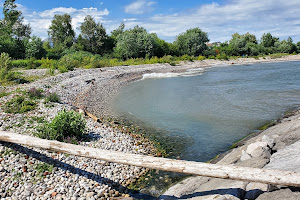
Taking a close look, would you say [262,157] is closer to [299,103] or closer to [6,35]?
[299,103]

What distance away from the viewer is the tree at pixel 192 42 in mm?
72312

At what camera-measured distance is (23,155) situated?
23.6 ft

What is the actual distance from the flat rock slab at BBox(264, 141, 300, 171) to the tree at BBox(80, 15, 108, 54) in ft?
184

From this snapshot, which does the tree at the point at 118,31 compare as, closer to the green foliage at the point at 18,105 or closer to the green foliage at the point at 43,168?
the green foliage at the point at 18,105

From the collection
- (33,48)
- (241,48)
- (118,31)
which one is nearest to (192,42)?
(241,48)

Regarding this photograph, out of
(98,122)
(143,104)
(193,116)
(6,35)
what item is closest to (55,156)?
(98,122)

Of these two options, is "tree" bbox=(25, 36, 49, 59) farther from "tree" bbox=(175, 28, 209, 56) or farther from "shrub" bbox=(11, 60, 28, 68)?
"tree" bbox=(175, 28, 209, 56)

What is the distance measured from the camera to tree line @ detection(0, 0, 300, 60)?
39.4 m

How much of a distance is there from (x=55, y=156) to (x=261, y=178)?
20.4 ft

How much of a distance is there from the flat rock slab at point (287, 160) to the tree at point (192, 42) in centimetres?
6738

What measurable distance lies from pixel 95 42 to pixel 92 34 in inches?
83.9

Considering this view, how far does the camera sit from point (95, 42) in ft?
192

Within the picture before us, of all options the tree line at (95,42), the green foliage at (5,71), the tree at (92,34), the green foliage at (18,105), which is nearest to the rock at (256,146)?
the green foliage at (18,105)

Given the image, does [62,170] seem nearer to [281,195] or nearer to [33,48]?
[281,195]
